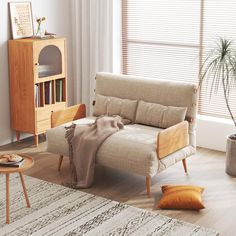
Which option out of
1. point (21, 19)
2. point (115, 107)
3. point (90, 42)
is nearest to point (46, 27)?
point (21, 19)

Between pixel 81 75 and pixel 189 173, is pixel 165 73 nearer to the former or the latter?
pixel 81 75

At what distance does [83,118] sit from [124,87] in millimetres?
494

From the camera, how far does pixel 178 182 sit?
476 cm

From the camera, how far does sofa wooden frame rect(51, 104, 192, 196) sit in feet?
14.6

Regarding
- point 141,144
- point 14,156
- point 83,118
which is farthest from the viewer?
point 83,118

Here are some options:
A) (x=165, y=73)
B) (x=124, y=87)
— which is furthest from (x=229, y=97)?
(x=124, y=87)

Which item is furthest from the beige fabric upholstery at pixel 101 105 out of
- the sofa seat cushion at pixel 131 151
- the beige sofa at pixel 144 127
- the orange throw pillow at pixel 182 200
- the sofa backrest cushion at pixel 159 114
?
the orange throw pillow at pixel 182 200

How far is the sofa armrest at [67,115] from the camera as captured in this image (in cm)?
510

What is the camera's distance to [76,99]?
659cm

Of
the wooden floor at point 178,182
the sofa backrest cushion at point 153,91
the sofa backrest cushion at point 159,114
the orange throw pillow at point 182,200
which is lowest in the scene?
the wooden floor at point 178,182

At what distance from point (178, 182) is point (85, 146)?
33.6 inches

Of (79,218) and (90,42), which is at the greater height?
(90,42)

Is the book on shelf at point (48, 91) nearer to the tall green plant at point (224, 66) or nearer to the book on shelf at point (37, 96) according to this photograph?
the book on shelf at point (37, 96)

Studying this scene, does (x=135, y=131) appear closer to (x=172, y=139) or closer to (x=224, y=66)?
(x=172, y=139)
